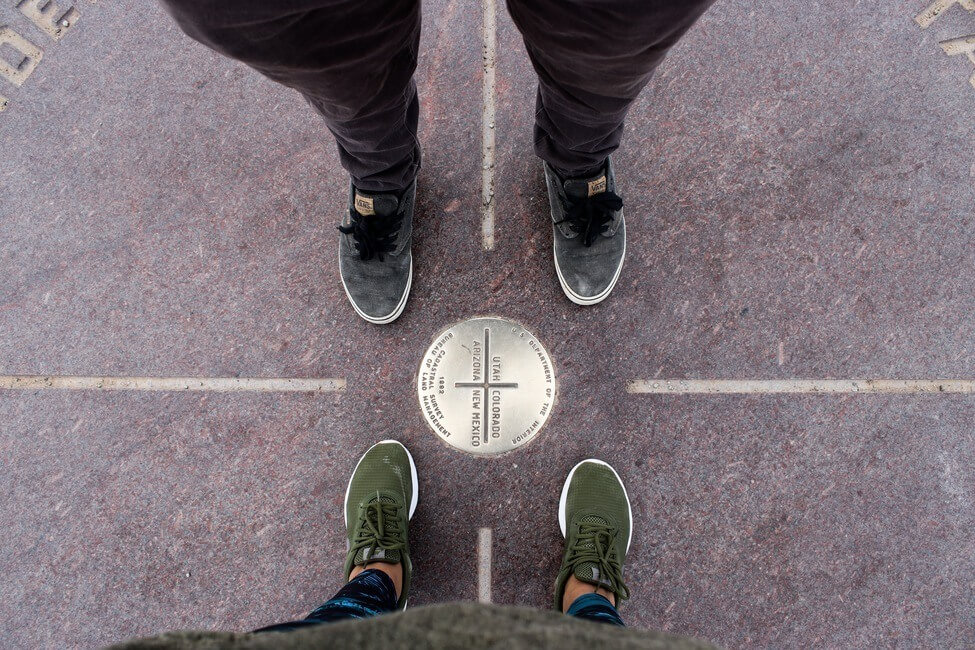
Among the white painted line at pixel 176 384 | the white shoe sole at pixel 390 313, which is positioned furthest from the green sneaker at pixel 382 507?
the white shoe sole at pixel 390 313

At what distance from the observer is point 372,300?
5.29 feet

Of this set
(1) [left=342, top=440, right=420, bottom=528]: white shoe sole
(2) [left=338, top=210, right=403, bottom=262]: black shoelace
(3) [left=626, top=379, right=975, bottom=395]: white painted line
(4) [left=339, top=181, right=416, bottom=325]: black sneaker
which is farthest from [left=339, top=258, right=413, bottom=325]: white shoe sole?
(3) [left=626, top=379, right=975, bottom=395]: white painted line

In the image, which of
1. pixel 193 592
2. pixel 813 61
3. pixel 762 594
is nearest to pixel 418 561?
pixel 193 592

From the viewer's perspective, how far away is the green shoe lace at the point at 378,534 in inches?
57.4

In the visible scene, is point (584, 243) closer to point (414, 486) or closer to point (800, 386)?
point (800, 386)

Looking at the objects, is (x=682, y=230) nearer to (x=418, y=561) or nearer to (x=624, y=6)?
(x=624, y=6)

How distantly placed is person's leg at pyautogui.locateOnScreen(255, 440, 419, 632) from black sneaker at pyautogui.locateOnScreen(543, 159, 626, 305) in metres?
0.74

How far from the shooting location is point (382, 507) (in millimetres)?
1490

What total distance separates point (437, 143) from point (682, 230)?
86 cm

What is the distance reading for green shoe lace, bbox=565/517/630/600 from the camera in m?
1.43

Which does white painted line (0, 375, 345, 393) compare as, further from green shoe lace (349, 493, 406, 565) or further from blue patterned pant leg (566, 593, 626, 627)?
A: blue patterned pant leg (566, 593, 626, 627)

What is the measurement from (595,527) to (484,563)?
0.35m

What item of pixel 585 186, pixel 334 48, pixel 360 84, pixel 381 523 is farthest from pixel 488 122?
pixel 381 523

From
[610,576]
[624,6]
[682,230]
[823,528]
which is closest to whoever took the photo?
[624,6]
